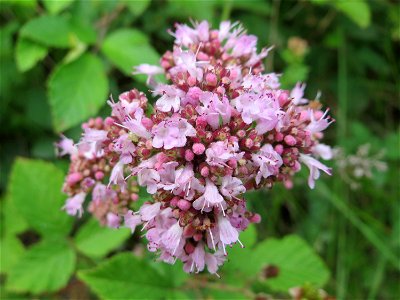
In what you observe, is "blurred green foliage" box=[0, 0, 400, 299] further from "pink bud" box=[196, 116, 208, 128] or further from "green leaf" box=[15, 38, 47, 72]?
"pink bud" box=[196, 116, 208, 128]

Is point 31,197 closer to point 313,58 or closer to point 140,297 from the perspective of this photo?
point 140,297

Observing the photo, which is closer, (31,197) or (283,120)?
(283,120)

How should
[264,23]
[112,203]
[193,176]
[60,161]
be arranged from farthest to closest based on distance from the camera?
[264,23], [60,161], [112,203], [193,176]

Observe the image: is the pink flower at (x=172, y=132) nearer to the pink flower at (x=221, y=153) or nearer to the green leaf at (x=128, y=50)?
the pink flower at (x=221, y=153)

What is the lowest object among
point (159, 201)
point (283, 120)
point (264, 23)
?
point (159, 201)

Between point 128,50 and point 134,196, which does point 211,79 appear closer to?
point 134,196

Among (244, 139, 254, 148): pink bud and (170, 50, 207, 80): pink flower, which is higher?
(170, 50, 207, 80): pink flower

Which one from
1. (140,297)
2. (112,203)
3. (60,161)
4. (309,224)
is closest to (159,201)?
(112,203)

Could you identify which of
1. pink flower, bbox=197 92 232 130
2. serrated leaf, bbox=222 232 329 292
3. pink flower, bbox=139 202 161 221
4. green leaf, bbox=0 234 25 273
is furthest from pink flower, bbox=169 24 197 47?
green leaf, bbox=0 234 25 273

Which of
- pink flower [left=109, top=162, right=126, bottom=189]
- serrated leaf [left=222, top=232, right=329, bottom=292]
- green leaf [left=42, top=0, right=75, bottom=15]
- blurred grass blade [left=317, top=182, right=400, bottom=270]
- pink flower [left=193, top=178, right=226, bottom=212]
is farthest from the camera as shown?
blurred grass blade [left=317, top=182, right=400, bottom=270]
